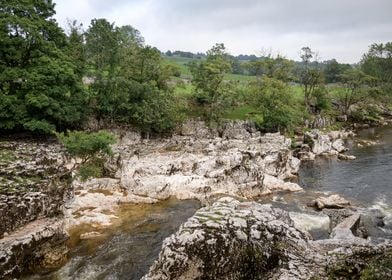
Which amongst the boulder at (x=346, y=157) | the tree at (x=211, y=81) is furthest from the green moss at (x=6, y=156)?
the boulder at (x=346, y=157)

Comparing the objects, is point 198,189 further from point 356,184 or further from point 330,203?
point 356,184

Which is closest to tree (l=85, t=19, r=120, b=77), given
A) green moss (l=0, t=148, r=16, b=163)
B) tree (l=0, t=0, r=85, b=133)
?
tree (l=0, t=0, r=85, b=133)

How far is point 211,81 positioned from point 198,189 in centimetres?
3174

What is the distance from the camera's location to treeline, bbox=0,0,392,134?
1623 inches

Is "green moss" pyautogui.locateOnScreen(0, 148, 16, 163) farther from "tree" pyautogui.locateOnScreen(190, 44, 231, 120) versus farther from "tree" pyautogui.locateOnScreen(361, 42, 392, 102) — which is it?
"tree" pyautogui.locateOnScreen(361, 42, 392, 102)

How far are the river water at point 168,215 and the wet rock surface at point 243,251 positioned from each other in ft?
24.4

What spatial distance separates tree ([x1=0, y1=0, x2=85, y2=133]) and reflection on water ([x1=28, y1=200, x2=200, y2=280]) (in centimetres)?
1870

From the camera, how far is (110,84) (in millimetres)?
51031

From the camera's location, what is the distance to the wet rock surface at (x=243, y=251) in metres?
12.9

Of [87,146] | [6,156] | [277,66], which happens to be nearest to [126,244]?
[87,146]

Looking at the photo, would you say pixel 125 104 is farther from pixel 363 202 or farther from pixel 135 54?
pixel 363 202

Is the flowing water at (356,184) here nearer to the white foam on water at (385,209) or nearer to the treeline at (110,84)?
the white foam on water at (385,209)

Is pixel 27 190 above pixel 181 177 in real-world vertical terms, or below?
above

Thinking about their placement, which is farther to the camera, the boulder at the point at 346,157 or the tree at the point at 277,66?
the tree at the point at 277,66
